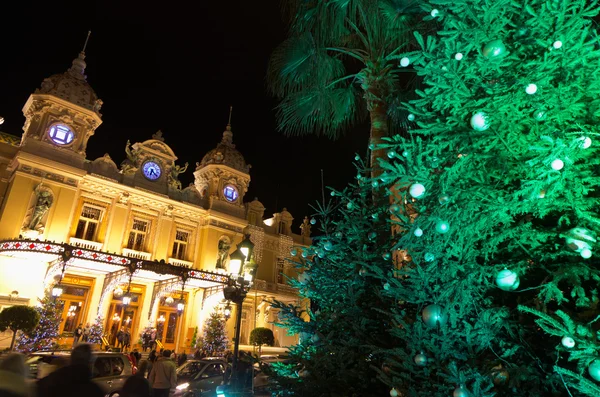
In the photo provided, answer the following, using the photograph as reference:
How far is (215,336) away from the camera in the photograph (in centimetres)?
2350

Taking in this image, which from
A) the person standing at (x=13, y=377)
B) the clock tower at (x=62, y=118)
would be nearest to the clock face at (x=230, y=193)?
the clock tower at (x=62, y=118)

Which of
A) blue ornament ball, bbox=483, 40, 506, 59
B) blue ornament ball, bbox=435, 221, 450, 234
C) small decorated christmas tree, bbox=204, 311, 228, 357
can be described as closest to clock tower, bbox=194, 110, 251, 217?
small decorated christmas tree, bbox=204, 311, 228, 357

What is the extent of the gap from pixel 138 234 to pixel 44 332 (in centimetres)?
885

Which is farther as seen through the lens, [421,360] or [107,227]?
[107,227]

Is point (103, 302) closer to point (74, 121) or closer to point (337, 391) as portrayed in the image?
point (74, 121)

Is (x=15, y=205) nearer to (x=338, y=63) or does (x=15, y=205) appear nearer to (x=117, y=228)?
(x=117, y=228)

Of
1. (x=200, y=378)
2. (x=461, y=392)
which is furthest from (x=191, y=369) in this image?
(x=461, y=392)

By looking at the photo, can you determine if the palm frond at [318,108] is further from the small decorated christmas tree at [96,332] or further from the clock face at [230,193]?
the clock face at [230,193]

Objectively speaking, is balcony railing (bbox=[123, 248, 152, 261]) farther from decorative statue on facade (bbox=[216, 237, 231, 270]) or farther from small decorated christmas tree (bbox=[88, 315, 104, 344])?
decorative statue on facade (bbox=[216, 237, 231, 270])

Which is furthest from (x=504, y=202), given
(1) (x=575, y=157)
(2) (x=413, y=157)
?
(2) (x=413, y=157)

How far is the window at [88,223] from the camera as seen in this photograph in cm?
2227

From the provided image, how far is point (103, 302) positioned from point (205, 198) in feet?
35.0

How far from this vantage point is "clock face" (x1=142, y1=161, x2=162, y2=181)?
25.9m

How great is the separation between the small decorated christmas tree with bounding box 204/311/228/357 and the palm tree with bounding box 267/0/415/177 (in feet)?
61.6
